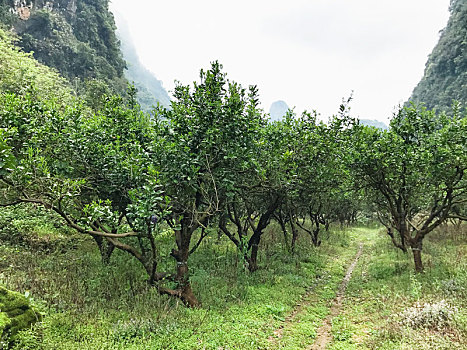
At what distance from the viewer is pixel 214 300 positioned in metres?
9.64

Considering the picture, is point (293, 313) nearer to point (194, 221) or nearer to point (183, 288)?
point (183, 288)

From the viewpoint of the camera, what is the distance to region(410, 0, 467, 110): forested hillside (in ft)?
223

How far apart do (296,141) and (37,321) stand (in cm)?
997

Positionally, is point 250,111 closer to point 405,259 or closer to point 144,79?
point 405,259

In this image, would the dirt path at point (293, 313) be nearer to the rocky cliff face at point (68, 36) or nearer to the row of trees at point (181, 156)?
the row of trees at point (181, 156)

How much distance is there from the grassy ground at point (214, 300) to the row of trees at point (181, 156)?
4.05ft

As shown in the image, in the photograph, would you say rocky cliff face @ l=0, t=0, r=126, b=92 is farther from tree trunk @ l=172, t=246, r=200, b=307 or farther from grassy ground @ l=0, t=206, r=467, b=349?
tree trunk @ l=172, t=246, r=200, b=307

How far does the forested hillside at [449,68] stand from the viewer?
223 feet

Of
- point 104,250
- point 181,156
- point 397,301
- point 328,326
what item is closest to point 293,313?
point 328,326

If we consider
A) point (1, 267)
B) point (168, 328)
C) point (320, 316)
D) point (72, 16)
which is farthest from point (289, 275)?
point (72, 16)

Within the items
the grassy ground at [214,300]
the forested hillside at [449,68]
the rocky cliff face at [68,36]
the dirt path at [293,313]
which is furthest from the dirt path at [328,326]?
the forested hillside at [449,68]

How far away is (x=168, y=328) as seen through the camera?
7.27m

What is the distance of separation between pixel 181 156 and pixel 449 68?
9578 cm

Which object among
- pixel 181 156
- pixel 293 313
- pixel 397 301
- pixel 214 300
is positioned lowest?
pixel 293 313
